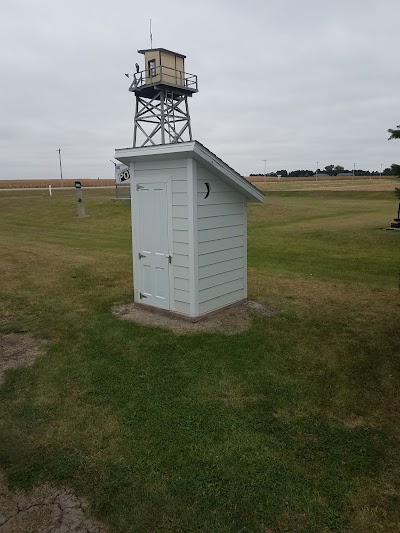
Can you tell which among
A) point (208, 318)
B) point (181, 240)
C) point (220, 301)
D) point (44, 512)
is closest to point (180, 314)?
point (208, 318)

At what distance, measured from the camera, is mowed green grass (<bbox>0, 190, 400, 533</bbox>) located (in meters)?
3.43

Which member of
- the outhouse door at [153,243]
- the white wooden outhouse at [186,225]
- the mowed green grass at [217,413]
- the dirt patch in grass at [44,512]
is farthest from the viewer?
the outhouse door at [153,243]

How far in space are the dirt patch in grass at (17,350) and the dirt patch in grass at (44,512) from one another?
2.43 meters

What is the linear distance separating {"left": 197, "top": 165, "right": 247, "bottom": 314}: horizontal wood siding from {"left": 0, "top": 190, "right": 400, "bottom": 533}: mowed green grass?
2.98 feet

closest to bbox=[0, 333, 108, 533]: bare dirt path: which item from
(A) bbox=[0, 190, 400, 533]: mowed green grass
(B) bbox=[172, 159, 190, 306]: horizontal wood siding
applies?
(A) bbox=[0, 190, 400, 533]: mowed green grass

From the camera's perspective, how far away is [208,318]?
310 inches

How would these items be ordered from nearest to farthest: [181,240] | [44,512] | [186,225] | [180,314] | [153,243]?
1. [44,512]
2. [186,225]
3. [181,240]
4. [180,314]
5. [153,243]

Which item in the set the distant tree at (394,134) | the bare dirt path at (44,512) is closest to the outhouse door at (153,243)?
the bare dirt path at (44,512)

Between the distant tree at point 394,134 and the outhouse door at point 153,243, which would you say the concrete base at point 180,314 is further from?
the distant tree at point 394,134

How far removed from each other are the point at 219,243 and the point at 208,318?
1401 millimetres

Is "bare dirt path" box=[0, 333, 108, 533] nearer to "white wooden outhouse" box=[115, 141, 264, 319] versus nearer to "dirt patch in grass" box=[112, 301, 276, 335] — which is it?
"dirt patch in grass" box=[112, 301, 276, 335]

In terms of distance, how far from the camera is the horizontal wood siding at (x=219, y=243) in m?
7.49

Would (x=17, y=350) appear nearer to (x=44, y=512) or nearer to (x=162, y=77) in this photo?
(x=44, y=512)

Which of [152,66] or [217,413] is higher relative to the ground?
[152,66]
